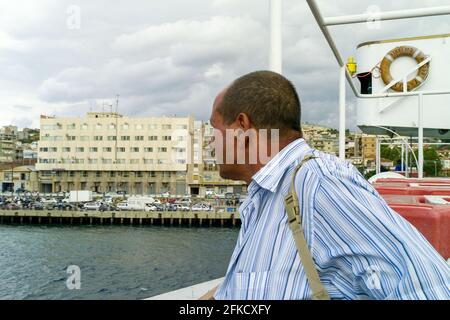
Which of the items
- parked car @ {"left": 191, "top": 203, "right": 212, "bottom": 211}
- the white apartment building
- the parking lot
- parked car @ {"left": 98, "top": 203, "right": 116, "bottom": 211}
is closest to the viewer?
parked car @ {"left": 191, "top": 203, "right": 212, "bottom": 211}

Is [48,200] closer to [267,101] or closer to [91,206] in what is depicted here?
[91,206]

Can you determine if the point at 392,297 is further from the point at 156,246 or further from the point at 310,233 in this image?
the point at 156,246

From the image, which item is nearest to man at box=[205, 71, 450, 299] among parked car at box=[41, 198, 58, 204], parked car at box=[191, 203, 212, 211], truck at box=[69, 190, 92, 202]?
parked car at box=[191, 203, 212, 211]

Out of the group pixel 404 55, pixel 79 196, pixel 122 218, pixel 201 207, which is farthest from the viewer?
pixel 79 196

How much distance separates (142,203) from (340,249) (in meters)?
54.5

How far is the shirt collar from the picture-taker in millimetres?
872

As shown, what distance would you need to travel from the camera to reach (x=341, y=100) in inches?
143

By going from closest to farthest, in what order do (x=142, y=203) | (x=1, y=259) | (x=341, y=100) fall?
(x=341, y=100) → (x=1, y=259) → (x=142, y=203)

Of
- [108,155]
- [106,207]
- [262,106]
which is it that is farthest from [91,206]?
[262,106]

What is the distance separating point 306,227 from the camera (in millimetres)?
800

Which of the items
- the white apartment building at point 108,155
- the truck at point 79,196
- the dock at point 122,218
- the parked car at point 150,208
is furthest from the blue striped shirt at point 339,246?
the truck at point 79,196

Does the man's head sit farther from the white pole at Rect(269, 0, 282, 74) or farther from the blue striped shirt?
the white pole at Rect(269, 0, 282, 74)

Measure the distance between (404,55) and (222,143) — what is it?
23.7 ft
